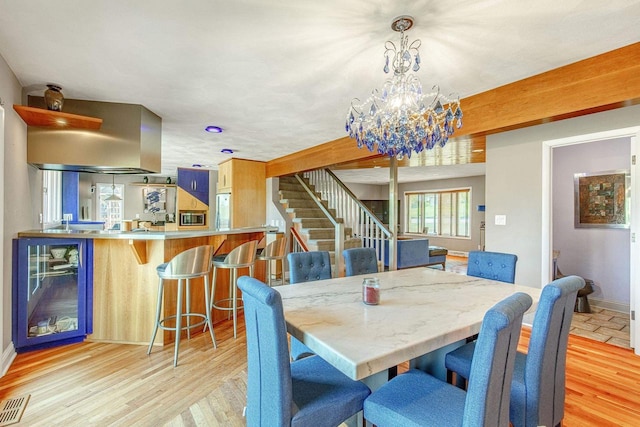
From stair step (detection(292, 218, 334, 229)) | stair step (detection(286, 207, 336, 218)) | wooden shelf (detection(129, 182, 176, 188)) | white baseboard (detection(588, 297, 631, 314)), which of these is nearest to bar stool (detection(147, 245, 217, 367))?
stair step (detection(292, 218, 334, 229))

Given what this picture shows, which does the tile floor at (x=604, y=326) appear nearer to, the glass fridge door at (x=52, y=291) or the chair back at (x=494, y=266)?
the chair back at (x=494, y=266)

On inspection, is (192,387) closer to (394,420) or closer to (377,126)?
(394,420)

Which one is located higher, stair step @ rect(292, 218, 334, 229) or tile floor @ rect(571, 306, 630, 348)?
stair step @ rect(292, 218, 334, 229)

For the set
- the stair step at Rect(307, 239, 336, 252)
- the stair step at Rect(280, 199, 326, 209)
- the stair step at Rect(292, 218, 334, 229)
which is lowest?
Result: the stair step at Rect(307, 239, 336, 252)

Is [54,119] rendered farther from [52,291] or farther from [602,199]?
[602,199]

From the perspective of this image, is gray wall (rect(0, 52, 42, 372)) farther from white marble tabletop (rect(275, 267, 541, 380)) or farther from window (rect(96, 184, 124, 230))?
window (rect(96, 184, 124, 230))

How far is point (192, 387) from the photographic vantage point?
2.28 m

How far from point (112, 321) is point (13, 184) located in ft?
4.80

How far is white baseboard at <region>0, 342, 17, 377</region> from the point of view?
2.41m

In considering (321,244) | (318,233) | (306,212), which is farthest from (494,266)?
(306,212)

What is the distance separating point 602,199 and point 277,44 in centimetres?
459

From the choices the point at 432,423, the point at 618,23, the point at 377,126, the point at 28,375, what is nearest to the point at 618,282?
the point at 618,23

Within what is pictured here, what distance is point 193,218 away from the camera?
777 centimetres

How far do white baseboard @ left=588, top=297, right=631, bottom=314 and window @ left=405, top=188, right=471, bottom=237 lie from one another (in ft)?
16.3
